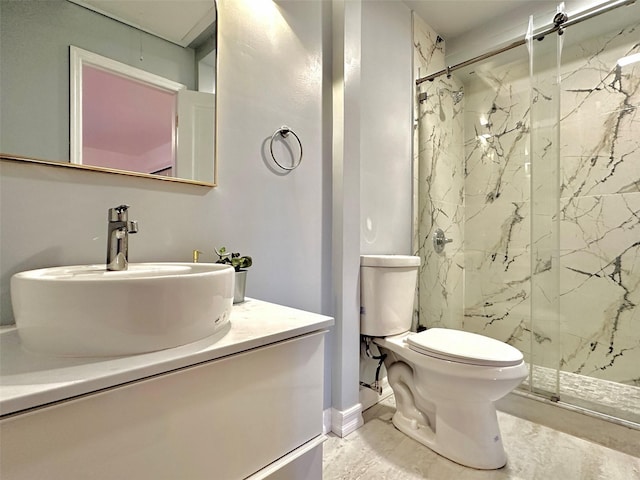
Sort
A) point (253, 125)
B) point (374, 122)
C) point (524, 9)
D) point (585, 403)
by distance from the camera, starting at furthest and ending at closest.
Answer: point (524, 9), point (374, 122), point (585, 403), point (253, 125)

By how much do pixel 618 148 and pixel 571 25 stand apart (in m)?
0.79

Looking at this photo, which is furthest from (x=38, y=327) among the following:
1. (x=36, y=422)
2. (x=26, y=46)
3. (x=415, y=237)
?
(x=415, y=237)

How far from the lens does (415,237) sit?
209 centimetres

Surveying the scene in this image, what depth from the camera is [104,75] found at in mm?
892

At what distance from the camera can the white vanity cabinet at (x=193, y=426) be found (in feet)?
1.44

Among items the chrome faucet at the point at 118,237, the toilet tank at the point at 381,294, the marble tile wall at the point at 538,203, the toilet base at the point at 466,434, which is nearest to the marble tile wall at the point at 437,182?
the marble tile wall at the point at 538,203

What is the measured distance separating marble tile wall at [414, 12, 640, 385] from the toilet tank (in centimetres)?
57

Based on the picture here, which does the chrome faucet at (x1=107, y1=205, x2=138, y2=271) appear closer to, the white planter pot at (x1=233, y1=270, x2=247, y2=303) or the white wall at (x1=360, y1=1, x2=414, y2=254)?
the white planter pot at (x1=233, y1=270, x2=247, y2=303)

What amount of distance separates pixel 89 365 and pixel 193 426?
22 cm

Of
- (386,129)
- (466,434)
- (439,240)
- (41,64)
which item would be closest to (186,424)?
(41,64)

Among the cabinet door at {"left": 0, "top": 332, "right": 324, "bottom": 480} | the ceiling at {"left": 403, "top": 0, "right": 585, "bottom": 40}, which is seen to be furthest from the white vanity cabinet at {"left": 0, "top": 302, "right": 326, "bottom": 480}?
the ceiling at {"left": 403, "top": 0, "right": 585, "bottom": 40}

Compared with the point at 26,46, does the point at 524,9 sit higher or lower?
higher

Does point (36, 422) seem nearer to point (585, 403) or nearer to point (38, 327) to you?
point (38, 327)

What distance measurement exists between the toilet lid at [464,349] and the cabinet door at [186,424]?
67 cm
